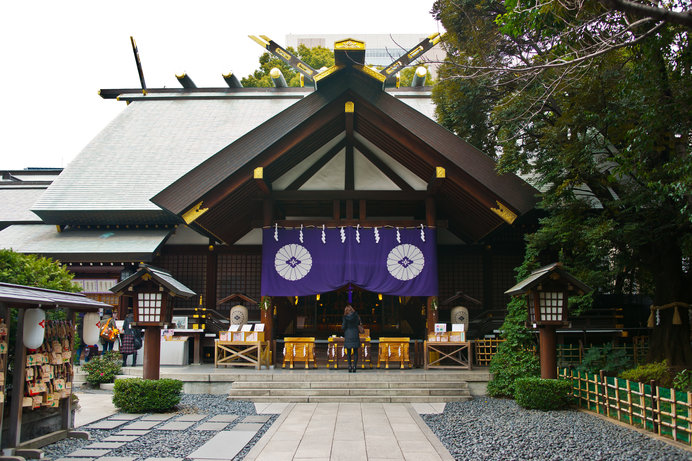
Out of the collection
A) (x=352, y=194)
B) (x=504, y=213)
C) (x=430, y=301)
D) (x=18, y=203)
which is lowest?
(x=430, y=301)

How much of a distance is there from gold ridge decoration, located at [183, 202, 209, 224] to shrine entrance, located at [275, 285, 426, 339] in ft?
16.5

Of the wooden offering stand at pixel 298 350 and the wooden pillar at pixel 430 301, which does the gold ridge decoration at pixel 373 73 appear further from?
the wooden offering stand at pixel 298 350

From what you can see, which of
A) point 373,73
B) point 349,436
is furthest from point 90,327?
point 373,73

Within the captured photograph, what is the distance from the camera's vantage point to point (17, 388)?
6160mm

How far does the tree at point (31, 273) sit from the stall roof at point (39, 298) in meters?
0.54

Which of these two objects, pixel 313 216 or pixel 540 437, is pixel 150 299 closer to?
pixel 540 437

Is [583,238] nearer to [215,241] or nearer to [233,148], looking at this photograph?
[233,148]

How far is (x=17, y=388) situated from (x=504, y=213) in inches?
373

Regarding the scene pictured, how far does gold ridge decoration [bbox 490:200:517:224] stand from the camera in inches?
463

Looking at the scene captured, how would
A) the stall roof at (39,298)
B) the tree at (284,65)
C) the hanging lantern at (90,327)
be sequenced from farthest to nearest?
the tree at (284,65)
the hanging lantern at (90,327)
the stall roof at (39,298)

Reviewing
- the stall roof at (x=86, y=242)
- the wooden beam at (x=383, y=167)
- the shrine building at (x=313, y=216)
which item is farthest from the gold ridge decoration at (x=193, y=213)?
the wooden beam at (x=383, y=167)

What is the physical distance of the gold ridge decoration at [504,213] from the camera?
463 inches

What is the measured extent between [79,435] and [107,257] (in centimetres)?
861

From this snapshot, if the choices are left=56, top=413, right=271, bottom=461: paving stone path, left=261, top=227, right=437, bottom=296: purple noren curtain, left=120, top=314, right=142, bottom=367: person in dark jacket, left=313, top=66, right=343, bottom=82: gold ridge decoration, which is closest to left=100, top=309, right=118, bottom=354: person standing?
left=120, top=314, right=142, bottom=367: person in dark jacket
